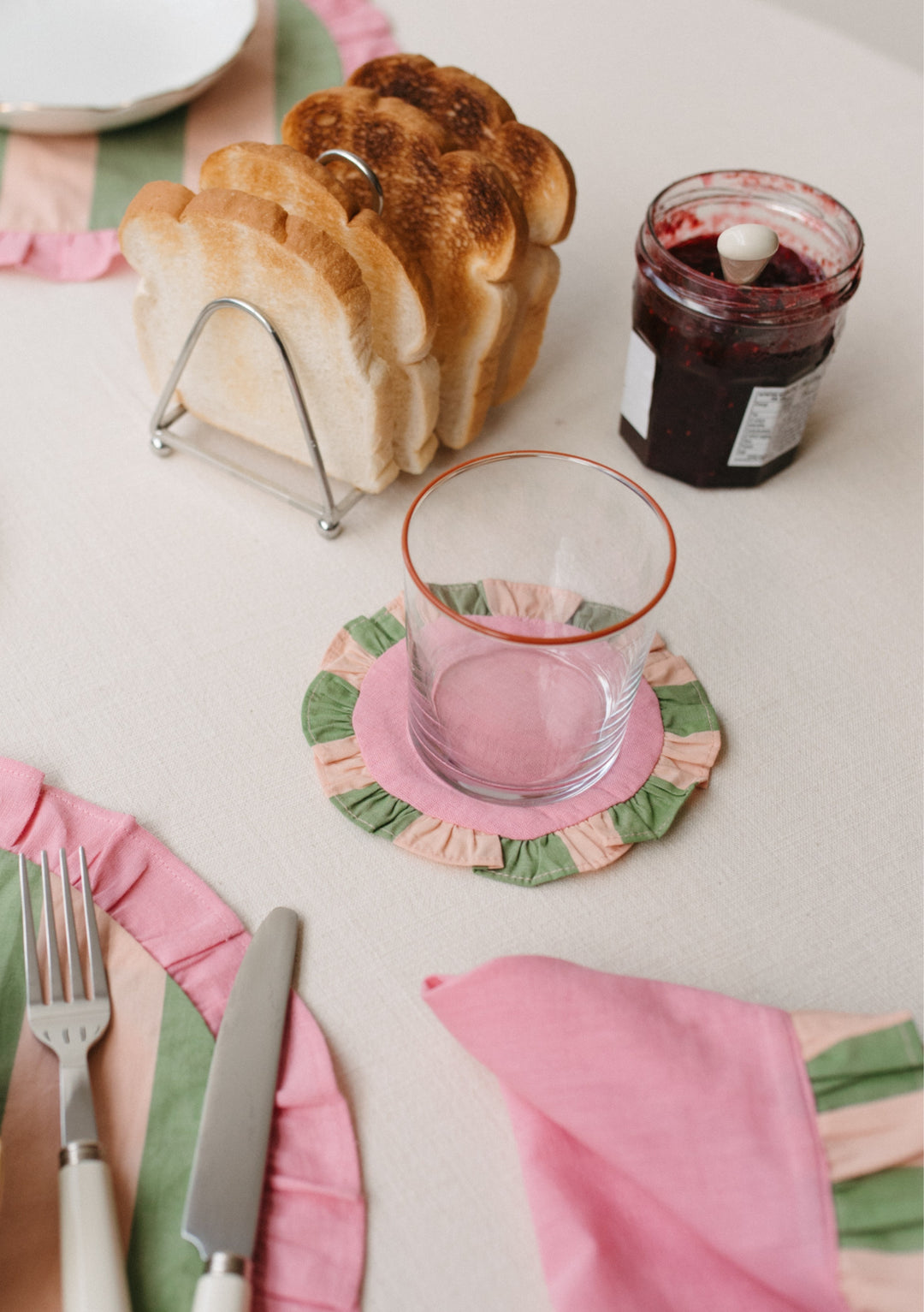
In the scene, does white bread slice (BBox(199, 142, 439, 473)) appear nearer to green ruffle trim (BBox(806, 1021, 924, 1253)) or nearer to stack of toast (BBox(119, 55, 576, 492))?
stack of toast (BBox(119, 55, 576, 492))

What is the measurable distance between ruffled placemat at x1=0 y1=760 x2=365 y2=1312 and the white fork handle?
0.08 ft

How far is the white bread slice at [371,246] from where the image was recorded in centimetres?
74

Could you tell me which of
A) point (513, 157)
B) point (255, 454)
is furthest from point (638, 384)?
point (255, 454)

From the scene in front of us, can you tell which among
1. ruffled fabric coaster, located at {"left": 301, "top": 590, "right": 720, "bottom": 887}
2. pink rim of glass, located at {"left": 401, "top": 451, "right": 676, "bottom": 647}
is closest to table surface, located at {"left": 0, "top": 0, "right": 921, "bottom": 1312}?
ruffled fabric coaster, located at {"left": 301, "top": 590, "right": 720, "bottom": 887}

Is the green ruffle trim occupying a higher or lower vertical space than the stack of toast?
lower

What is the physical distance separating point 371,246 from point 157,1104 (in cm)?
56

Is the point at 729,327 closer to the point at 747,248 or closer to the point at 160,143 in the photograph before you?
the point at 747,248

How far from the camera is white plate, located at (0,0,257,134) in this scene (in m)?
1.09

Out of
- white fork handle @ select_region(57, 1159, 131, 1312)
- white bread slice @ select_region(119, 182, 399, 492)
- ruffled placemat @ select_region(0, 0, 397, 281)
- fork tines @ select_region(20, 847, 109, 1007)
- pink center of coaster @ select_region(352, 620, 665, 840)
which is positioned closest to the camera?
white fork handle @ select_region(57, 1159, 131, 1312)

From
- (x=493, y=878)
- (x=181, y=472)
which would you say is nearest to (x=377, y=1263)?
(x=493, y=878)

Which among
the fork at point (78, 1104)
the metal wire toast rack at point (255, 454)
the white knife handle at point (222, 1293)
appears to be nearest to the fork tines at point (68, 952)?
the fork at point (78, 1104)

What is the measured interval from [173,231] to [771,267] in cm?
44

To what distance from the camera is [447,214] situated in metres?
0.80

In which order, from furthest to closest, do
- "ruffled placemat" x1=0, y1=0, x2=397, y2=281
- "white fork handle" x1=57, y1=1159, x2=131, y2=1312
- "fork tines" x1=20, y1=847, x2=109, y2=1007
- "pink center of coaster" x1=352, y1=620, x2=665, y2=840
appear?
"ruffled placemat" x1=0, y1=0, x2=397, y2=281, "pink center of coaster" x1=352, y1=620, x2=665, y2=840, "fork tines" x1=20, y1=847, x2=109, y2=1007, "white fork handle" x1=57, y1=1159, x2=131, y2=1312
